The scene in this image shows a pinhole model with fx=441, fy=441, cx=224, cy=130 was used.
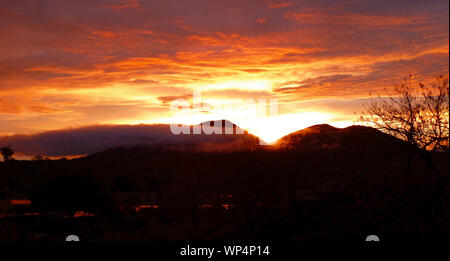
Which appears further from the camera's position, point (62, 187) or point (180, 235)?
point (62, 187)

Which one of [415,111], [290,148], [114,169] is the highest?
[415,111]

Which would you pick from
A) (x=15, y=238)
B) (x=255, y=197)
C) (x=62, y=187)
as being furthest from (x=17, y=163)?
(x=255, y=197)

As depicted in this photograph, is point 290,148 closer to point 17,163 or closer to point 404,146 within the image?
point 404,146

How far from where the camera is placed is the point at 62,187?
26594 millimetres

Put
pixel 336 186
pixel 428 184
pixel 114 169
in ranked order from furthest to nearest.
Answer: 1. pixel 114 169
2. pixel 336 186
3. pixel 428 184

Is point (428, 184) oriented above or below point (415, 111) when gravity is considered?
below

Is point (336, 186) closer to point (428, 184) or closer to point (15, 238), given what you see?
point (428, 184)

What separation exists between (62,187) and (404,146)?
63.4 feet

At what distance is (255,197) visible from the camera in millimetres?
16859
